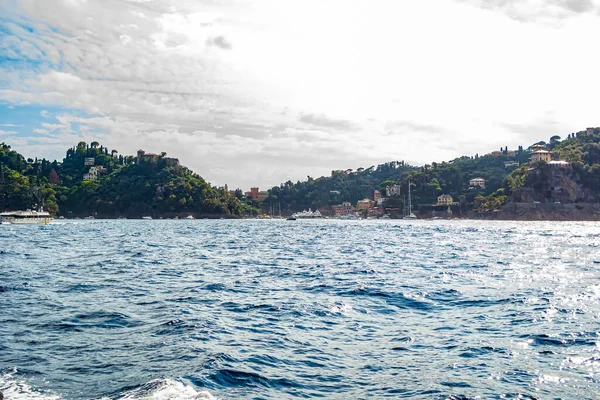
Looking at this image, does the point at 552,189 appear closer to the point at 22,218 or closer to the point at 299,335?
the point at 22,218

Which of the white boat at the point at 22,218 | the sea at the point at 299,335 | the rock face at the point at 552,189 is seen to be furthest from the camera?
the rock face at the point at 552,189

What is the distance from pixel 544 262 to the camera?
133 feet

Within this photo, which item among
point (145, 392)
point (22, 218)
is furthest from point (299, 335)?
point (22, 218)

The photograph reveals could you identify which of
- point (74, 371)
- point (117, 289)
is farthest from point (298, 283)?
point (74, 371)

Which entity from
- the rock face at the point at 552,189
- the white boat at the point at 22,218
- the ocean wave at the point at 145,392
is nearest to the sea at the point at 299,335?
the ocean wave at the point at 145,392

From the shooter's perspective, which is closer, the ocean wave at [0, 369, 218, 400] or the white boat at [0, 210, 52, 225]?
the ocean wave at [0, 369, 218, 400]

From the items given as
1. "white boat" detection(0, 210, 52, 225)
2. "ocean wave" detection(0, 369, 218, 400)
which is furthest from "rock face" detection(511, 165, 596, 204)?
"ocean wave" detection(0, 369, 218, 400)

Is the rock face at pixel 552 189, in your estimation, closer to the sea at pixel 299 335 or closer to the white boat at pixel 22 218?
the white boat at pixel 22 218

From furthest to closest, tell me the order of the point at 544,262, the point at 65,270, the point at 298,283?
the point at 544,262 < the point at 65,270 < the point at 298,283

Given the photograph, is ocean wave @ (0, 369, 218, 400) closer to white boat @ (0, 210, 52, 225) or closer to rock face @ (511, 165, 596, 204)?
white boat @ (0, 210, 52, 225)

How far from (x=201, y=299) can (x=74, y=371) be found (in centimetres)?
1050

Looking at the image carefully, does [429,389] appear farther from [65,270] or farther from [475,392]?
[65,270]

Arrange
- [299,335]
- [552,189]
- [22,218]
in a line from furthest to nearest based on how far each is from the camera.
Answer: [552,189] < [22,218] < [299,335]

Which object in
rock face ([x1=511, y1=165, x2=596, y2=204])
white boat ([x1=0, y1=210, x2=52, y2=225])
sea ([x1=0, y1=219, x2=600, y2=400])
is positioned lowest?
sea ([x1=0, y1=219, x2=600, y2=400])
